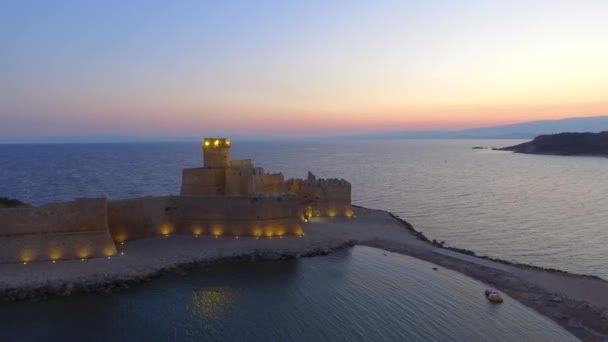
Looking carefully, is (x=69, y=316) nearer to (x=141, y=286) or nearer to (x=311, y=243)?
(x=141, y=286)

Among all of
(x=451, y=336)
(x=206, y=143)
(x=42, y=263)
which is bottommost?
(x=451, y=336)

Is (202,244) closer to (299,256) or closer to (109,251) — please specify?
(109,251)

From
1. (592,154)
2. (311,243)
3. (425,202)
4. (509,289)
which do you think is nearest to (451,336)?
(509,289)

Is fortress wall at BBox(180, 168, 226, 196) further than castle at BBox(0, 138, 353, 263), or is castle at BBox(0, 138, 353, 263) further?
fortress wall at BBox(180, 168, 226, 196)

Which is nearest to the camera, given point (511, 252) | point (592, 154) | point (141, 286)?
point (141, 286)

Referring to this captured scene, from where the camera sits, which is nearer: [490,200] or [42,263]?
[42,263]

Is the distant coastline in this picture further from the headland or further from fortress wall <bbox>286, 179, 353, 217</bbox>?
the headland

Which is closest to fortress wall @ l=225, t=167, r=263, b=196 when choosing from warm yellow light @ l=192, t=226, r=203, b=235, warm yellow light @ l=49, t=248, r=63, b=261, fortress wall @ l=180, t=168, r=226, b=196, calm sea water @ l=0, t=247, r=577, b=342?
fortress wall @ l=180, t=168, r=226, b=196
